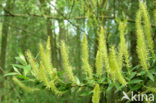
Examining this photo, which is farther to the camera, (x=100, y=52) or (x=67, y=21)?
(x=67, y=21)

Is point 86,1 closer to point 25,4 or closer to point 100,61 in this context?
point 100,61

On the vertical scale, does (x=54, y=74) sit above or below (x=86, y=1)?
below

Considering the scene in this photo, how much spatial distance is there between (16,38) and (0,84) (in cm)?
176

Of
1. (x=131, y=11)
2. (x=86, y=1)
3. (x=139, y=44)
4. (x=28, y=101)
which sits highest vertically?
(x=131, y=11)

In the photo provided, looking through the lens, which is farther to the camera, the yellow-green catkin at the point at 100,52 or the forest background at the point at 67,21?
the forest background at the point at 67,21

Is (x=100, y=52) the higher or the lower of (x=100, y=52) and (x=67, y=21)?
the lower

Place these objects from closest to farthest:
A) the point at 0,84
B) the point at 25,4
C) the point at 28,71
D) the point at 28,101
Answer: the point at 28,71, the point at 25,4, the point at 28,101, the point at 0,84

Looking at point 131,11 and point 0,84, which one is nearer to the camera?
point 131,11

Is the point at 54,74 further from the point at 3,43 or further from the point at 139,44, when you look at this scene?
the point at 3,43

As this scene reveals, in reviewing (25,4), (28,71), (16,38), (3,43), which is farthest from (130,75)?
(16,38)

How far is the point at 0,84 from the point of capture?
19.9ft

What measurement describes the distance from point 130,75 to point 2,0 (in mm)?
3176

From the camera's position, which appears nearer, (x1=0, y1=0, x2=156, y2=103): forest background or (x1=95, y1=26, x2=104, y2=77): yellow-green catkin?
(x1=95, y1=26, x2=104, y2=77): yellow-green catkin

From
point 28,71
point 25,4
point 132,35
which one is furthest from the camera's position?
point 132,35
